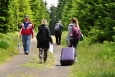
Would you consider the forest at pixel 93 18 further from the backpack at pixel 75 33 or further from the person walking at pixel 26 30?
the person walking at pixel 26 30

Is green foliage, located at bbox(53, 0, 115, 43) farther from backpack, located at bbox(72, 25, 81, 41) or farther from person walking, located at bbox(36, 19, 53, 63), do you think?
person walking, located at bbox(36, 19, 53, 63)

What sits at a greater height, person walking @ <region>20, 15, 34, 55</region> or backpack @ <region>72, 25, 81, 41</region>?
backpack @ <region>72, 25, 81, 41</region>

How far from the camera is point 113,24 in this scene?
65.5 feet

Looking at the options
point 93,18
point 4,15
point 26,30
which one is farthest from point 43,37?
point 4,15

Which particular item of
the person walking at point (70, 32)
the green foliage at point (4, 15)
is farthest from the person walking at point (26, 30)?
the green foliage at point (4, 15)

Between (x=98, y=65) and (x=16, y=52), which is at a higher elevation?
(x=98, y=65)

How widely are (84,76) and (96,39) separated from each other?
11.3 m

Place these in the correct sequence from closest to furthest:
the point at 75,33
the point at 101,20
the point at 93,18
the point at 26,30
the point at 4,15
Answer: the point at 75,33, the point at 26,30, the point at 101,20, the point at 93,18, the point at 4,15

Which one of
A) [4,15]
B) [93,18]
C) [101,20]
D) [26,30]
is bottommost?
[4,15]

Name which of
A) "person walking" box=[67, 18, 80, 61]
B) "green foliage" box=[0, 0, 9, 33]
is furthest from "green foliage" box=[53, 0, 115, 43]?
"green foliage" box=[0, 0, 9, 33]

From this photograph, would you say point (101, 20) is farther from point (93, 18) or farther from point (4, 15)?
point (4, 15)

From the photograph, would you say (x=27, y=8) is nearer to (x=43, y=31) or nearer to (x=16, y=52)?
(x=16, y=52)

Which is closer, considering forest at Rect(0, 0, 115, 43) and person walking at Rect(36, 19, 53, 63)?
person walking at Rect(36, 19, 53, 63)

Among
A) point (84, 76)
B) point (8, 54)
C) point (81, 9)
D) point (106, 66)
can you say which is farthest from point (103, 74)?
point (81, 9)
